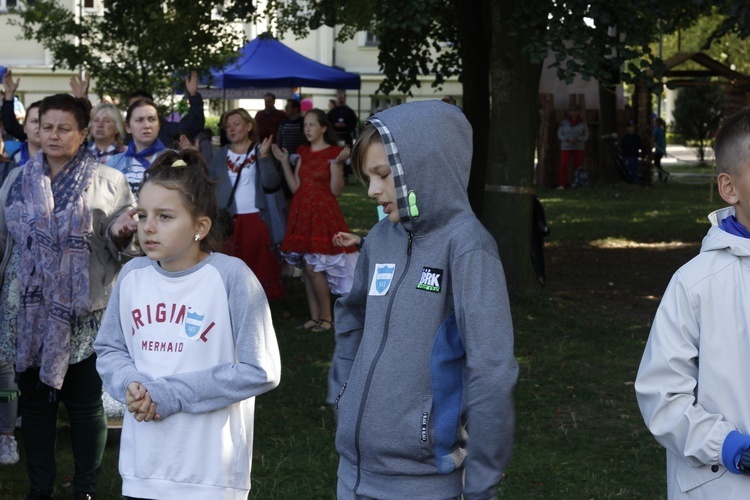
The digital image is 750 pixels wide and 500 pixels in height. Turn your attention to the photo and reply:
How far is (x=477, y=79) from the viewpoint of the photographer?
49.0 ft

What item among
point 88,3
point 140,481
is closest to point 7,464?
point 140,481

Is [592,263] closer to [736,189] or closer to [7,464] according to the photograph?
[7,464]

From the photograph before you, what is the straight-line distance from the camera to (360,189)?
90.5ft

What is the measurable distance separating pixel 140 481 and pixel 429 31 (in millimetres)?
11740

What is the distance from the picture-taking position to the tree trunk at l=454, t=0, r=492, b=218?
14578 millimetres

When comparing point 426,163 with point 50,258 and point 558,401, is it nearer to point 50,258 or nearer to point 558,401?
point 50,258

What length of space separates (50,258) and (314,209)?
17.3 feet

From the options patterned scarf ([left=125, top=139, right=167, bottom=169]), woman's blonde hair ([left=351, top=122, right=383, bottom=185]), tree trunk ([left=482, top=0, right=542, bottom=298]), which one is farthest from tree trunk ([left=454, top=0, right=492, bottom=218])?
woman's blonde hair ([left=351, top=122, right=383, bottom=185])

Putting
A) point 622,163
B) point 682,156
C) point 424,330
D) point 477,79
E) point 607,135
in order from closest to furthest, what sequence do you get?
point 424,330, point 477,79, point 607,135, point 622,163, point 682,156

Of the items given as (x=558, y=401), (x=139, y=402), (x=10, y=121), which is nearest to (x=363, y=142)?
(x=139, y=402)

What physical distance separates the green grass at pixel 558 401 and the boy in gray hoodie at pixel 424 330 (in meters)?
2.73

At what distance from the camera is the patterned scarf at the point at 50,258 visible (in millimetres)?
5402

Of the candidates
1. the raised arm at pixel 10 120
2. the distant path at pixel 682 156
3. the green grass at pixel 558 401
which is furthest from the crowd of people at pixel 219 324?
the distant path at pixel 682 156

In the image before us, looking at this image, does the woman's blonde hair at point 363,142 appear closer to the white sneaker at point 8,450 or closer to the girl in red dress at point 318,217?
the white sneaker at point 8,450
